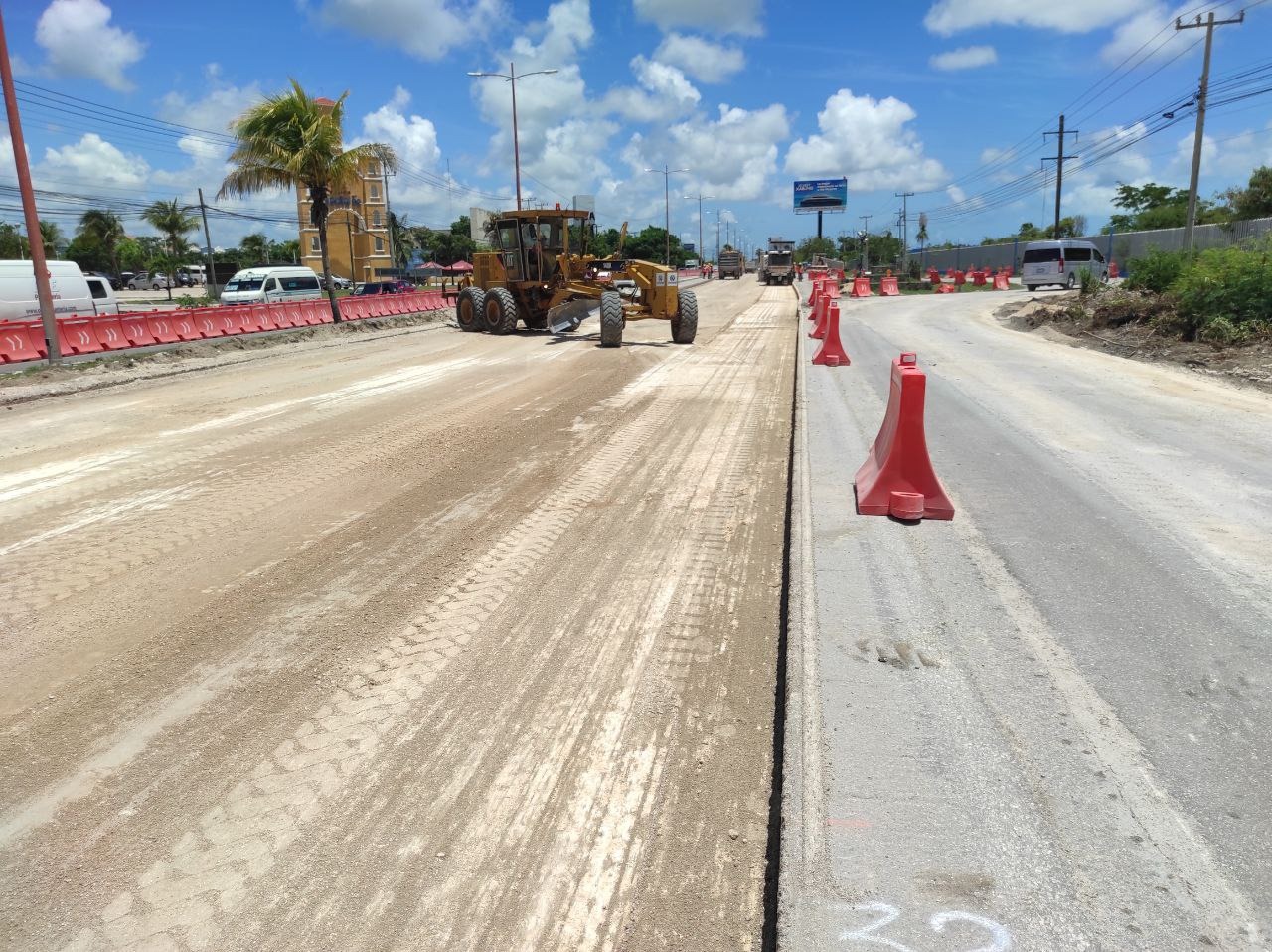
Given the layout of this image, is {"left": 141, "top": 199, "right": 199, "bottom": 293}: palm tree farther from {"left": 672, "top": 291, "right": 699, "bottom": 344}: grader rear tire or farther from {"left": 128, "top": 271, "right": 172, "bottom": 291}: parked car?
{"left": 672, "top": 291, "right": 699, "bottom": 344}: grader rear tire

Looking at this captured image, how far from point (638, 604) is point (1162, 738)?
262 centimetres

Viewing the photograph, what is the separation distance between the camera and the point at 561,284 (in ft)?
67.7

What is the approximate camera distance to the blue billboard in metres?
99.8

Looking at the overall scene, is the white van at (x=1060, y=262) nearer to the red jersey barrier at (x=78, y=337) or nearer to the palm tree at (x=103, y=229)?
the red jersey barrier at (x=78, y=337)

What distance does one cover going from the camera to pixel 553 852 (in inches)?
118

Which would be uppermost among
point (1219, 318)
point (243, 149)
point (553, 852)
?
point (243, 149)

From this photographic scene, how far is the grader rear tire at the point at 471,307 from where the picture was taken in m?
22.9

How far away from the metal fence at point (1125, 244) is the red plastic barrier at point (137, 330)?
74.0 ft

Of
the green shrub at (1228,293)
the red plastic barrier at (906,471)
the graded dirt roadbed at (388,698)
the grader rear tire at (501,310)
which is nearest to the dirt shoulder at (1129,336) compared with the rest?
the green shrub at (1228,293)

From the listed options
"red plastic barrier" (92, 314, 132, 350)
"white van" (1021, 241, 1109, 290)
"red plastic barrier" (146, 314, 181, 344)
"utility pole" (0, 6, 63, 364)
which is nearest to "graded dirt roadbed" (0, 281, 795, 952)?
"utility pole" (0, 6, 63, 364)

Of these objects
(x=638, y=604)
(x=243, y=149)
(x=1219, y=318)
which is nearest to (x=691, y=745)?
(x=638, y=604)

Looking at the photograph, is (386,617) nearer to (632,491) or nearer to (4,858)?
(4,858)

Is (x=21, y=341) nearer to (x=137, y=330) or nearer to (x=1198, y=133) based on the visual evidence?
(x=137, y=330)

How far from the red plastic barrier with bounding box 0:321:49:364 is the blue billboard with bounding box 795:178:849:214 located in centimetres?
9339
